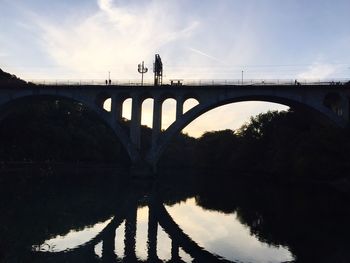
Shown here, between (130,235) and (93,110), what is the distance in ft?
104

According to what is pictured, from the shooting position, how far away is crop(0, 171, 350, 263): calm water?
13594 millimetres

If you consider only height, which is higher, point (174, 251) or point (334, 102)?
point (334, 102)

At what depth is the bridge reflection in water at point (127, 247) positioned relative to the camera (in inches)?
509

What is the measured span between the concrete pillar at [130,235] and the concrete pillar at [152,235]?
59 centimetres

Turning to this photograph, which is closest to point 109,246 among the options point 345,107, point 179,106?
point 179,106

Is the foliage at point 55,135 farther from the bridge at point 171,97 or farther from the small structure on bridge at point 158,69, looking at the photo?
the small structure on bridge at point 158,69

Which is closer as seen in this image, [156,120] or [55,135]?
[156,120]

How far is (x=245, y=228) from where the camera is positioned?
19.2 metres

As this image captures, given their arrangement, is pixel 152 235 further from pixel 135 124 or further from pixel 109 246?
pixel 135 124

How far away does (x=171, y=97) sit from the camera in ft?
150

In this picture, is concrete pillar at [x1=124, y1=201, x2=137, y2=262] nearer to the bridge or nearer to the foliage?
the bridge

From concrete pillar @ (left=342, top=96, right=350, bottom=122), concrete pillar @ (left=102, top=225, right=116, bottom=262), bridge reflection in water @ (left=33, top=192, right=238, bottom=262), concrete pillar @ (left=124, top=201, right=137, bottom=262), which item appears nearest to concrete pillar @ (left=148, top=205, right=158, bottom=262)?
bridge reflection in water @ (left=33, top=192, right=238, bottom=262)

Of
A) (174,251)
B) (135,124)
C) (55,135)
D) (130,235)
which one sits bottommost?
(174,251)

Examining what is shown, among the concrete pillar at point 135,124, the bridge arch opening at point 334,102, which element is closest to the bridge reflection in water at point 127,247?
the concrete pillar at point 135,124
